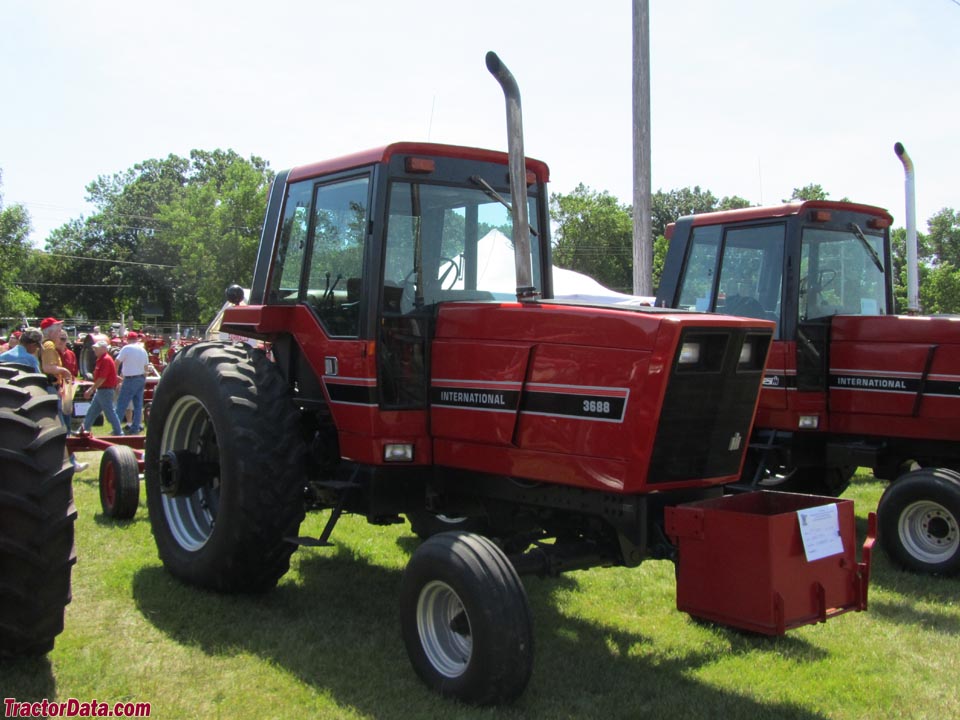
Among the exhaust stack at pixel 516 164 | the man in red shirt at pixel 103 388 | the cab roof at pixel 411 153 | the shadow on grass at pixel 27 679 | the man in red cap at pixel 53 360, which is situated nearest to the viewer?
the shadow on grass at pixel 27 679

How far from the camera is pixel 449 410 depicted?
186 inches

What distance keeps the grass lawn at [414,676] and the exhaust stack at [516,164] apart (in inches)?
79.3

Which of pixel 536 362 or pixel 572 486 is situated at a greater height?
pixel 536 362

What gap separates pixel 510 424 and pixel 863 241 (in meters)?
4.59

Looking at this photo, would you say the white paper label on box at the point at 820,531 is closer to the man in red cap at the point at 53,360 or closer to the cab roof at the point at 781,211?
the cab roof at the point at 781,211

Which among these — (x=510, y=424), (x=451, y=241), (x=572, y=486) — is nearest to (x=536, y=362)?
(x=510, y=424)

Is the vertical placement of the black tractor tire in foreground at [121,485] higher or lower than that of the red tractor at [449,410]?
lower

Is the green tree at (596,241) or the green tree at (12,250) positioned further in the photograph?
the green tree at (596,241)

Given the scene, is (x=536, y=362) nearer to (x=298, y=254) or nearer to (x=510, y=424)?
(x=510, y=424)

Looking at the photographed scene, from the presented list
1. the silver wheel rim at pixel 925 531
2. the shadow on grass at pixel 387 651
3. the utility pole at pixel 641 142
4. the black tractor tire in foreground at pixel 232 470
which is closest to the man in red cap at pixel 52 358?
the black tractor tire in foreground at pixel 232 470

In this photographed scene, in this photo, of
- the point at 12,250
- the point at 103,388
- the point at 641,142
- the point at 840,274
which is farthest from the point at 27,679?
the point at 12,250

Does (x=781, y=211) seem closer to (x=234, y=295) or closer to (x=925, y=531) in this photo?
(x=925, y=531)

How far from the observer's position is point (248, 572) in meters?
5.08

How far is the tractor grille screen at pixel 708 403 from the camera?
404 cm
